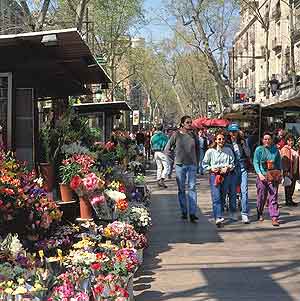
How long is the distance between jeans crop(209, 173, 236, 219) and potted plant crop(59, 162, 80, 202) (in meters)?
3.09

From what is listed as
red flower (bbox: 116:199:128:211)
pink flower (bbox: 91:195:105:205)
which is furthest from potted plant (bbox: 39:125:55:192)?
red flower (bbox: 116:199:128:211)

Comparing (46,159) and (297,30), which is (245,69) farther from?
(46,159)

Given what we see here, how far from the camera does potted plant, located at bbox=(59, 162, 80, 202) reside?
719 centimetres

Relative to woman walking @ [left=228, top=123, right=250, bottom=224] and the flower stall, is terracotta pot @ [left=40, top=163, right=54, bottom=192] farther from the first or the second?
woman walking @ [left=228, top=123, right=250, bottom=224]

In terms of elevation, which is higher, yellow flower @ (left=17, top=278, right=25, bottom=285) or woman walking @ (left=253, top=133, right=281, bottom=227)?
woman walking @ (left=253, top=133, right=281, bottom=227)

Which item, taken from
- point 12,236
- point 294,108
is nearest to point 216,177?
point 12,236

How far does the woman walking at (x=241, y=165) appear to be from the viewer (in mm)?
9984

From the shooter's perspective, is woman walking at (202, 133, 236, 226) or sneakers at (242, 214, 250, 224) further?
sneakers at (242, 214, 250, 224)

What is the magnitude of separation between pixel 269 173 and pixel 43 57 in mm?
4492

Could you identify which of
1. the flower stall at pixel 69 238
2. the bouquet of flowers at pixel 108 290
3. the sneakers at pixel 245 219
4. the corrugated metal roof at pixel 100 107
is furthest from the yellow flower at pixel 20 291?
the corrugated metal roof at pixel 100 107

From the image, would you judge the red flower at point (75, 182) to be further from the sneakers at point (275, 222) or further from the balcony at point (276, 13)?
the balcony at point (276, 13)

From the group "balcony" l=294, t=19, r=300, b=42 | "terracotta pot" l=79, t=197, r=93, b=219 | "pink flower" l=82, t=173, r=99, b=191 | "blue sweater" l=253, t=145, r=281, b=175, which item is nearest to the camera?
"pink flower" l=82, t=173, r=99, b=191

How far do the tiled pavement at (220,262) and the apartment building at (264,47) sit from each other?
68.4 feet

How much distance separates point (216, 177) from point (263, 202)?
1060 millimetres
